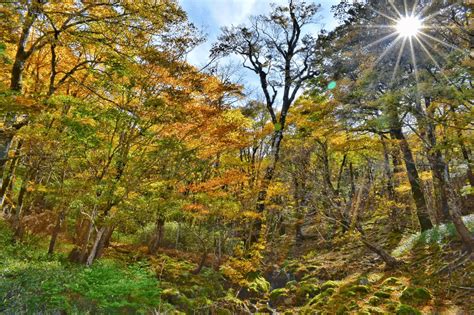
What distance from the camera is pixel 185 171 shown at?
41.6 feet

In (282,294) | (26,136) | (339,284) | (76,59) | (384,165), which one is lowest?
(282,294)

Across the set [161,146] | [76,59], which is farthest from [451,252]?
[76,59]

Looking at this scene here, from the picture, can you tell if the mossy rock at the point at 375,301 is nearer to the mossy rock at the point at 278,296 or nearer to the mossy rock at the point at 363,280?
the mossy rock at the point at 363,280

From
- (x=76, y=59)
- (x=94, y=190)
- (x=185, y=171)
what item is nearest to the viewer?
(x=94, y=190)

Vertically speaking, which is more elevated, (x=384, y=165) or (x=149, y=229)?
(x=384, y=165)

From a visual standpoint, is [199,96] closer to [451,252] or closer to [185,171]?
[185,171]

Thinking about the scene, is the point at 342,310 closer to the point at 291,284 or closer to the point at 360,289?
the point at 360,289

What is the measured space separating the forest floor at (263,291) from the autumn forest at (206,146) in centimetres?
5

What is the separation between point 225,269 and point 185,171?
4344 mm

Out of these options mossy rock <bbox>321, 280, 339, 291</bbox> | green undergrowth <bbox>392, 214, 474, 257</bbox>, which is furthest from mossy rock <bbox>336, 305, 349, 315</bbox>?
green undergrowth <bbox>392, 214, 474, 257</bbox>

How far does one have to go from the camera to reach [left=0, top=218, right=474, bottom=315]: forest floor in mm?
6875

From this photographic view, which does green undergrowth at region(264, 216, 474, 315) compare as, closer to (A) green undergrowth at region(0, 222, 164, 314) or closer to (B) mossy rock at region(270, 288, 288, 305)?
(B) mossy rock at region(270, 288, 288, 305)

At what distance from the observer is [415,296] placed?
7.16 metres

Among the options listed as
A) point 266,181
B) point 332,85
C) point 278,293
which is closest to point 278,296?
point 278,293
